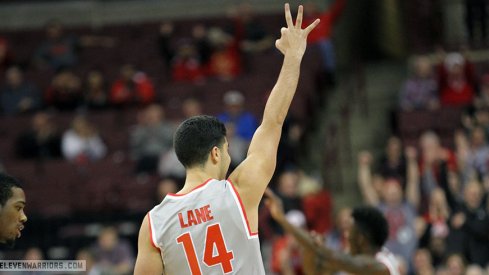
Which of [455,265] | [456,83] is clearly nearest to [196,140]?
[455,265]

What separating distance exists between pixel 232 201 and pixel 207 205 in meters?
0.13

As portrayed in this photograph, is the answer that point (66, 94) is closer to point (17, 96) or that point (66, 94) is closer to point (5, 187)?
point (17, 96)

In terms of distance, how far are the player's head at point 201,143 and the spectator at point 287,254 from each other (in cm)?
652

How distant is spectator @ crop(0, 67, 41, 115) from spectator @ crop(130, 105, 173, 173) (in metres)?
2.22

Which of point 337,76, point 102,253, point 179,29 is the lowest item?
point 102,253

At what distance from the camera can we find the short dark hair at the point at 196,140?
533cm

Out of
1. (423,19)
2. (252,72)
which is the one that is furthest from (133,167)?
(423,19)

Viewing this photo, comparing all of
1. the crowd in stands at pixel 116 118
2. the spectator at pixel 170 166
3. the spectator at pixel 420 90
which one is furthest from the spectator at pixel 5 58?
the spectator at pixel 420 90

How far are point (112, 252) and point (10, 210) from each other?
25.5 feet

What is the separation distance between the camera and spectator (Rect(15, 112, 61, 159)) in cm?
1555

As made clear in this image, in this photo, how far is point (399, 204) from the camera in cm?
1290

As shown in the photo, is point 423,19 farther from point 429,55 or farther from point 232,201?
point 232,201

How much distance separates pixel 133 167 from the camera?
14953 mm

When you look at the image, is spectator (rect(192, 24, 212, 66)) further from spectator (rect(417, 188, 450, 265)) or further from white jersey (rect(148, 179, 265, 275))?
white jersey (rect(148, 179, 265, 275))
